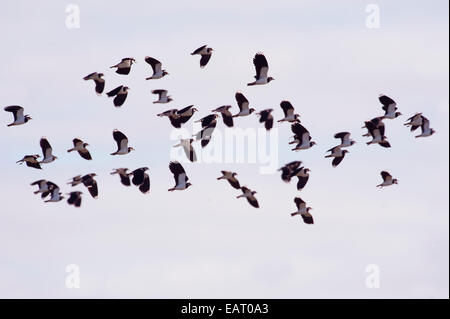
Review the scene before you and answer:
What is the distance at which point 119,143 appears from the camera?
246 feet

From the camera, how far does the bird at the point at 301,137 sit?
249 feet

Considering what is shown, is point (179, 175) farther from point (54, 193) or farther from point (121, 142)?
point (54, 193)

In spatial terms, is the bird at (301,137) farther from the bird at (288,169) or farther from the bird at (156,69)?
the bird at (156,69)

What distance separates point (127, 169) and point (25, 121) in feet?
20.6

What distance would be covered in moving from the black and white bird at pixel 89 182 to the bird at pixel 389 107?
17.0 m

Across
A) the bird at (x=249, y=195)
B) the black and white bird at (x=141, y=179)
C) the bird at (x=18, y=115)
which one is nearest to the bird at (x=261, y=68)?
the bird at (x=249, y=195)

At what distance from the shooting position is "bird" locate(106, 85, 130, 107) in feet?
241

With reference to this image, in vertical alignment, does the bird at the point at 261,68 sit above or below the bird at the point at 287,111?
above
